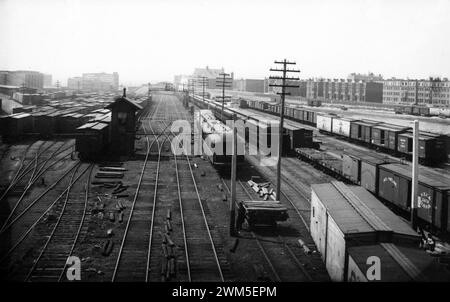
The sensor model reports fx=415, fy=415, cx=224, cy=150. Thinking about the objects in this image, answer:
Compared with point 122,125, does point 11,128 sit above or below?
below

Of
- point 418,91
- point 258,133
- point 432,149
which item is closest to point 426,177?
point 432,149

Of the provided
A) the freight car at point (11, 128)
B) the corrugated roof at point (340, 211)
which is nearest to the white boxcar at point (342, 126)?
the corrugated roof at point (340, 211)

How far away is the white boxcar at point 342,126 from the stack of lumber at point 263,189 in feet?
81.6

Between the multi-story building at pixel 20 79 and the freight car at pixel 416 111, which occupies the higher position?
the multi-story building at pixel 20 79

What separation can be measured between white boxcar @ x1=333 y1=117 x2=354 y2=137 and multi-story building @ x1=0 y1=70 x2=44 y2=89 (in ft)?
307

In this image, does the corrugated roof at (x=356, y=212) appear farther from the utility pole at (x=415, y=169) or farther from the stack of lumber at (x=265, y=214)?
the stack of lumber at (x=265, y=214)

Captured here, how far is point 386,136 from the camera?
40.8 metres

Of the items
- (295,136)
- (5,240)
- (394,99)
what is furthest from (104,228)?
(394,99)

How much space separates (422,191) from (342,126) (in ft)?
110

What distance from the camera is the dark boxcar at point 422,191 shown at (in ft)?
57.8

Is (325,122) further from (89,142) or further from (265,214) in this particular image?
(265,214)

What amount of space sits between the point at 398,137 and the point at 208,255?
2858 cm
